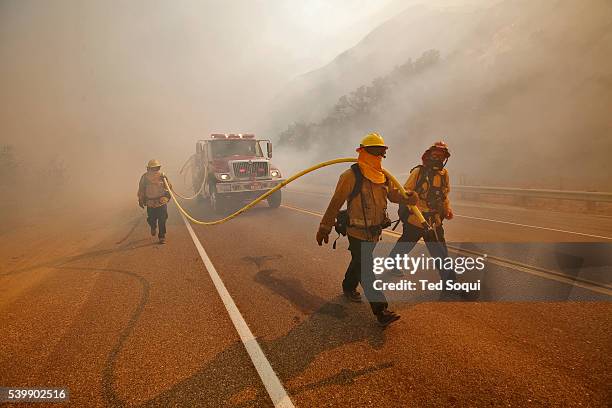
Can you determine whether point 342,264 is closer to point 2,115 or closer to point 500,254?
point 500,254

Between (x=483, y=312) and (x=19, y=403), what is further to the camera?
(x=483, y=312)

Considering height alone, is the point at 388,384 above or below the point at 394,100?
below

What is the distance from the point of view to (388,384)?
2.69m

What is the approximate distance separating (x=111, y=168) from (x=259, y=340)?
38674 millimetres

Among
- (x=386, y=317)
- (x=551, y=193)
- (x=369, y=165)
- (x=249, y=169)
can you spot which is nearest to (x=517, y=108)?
(x=551, y=193)

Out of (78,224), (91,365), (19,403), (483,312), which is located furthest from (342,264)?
(78,224)

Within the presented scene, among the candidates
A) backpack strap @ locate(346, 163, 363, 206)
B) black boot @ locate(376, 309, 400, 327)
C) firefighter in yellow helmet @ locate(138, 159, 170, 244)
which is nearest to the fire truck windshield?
firefighter in yellow helmet @ locate(138, 159, 170, 244)

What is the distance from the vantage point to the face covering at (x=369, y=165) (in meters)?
3.51

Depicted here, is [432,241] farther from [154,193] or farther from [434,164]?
[154,193]

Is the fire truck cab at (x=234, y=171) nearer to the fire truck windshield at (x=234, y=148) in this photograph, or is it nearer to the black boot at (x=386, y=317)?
the fire truck windshield at (x=234, y=148)

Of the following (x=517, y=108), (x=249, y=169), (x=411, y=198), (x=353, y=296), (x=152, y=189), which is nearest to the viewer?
(x=411, y=198)

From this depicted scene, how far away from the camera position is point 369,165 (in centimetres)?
354

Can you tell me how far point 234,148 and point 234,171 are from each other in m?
1.57

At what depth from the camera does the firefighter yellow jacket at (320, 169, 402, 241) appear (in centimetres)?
354
